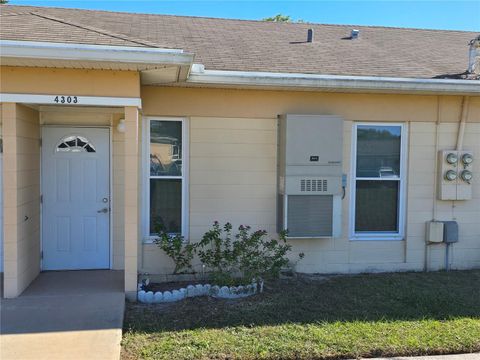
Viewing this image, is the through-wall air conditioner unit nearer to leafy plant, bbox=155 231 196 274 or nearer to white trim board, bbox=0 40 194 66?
leafy plant, bbox=155 231 196 274

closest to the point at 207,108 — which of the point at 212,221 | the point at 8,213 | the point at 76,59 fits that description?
the point at 212,221

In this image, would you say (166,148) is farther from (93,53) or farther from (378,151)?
Answer: (378,151)

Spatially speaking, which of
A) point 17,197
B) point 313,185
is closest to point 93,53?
point 17,197

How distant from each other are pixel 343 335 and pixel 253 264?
1903 millimetres

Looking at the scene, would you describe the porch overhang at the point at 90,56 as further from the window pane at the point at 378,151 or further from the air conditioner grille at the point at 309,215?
the window pane at the point at 378,151

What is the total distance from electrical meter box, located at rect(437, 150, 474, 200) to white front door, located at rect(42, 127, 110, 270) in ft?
17.3

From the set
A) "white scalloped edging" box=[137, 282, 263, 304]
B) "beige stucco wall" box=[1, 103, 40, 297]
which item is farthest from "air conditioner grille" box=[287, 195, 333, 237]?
"beige stucco wall" box=[1, 103, 40, 297]

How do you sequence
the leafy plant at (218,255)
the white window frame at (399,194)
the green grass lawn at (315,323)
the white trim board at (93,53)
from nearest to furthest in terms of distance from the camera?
the green grass lawn at (315,323) → the white trim board at (93,53) → the leafy plant at (218,255) → the white window frame at (399,194)

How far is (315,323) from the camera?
519cm

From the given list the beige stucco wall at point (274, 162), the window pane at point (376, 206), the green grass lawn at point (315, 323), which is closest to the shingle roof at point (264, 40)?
the beige stucco wall at point (274, 162)

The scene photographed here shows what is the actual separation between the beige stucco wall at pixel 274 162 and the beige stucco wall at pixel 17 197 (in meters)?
1.64

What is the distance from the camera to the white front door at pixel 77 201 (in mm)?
7145

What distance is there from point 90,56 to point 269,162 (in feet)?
10.3

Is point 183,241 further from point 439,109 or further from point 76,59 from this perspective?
point 439,109
